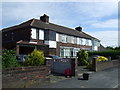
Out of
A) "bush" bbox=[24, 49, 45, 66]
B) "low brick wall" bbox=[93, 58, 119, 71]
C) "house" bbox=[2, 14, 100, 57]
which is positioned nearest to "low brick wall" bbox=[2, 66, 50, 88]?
"bush" bbox=[24, 49, 45, 66]

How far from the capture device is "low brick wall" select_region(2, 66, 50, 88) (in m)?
7.91

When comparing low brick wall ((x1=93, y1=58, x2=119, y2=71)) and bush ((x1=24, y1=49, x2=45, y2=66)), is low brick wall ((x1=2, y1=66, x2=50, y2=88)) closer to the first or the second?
bush ((x1=24, y1=49, x2=45, y2=66))

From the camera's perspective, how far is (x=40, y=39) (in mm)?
29688

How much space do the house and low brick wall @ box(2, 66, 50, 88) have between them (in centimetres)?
1481

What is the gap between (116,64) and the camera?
26188 millimetres

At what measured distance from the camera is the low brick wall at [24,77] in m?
7.91

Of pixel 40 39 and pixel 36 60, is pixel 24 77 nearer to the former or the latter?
pixel 36 60

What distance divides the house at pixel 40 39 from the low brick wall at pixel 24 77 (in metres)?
14.8

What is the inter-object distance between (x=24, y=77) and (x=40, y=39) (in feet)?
69.3

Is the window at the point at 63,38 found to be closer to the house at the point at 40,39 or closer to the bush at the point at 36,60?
the house at the point at 40,39

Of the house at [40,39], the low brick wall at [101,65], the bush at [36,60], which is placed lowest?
the low brick wall at [101,65]

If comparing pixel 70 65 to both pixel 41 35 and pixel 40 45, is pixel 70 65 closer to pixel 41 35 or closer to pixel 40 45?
pixel 40 45

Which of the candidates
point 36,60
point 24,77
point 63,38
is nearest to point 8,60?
point 24,77

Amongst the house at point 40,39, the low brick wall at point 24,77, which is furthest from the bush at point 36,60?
the house at point 40,39
